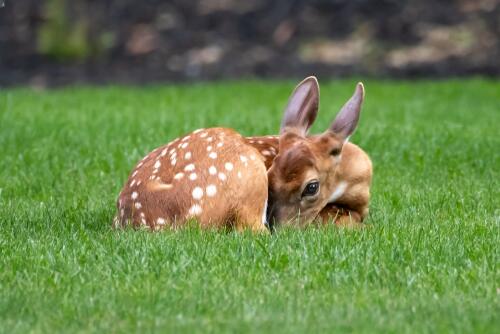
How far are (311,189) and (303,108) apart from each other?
76 centimetres

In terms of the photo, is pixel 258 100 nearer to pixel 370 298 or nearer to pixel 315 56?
pixel 315 56

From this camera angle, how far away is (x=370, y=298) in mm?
5809

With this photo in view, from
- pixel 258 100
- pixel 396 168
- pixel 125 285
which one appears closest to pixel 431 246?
pixel 125 285

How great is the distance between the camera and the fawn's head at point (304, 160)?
7492 millimetres

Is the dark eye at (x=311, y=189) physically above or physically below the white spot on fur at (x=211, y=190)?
below

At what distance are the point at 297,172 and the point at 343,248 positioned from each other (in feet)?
2.96

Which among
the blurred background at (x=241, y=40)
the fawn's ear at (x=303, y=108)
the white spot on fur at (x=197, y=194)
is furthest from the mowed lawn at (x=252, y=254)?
the blurred background at (x=241, y=40)

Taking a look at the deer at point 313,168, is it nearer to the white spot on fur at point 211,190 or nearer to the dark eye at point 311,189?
the dark eye at point 311,189

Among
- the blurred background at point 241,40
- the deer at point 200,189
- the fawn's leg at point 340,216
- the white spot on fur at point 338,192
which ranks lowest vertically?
the blurred background at point 241,40

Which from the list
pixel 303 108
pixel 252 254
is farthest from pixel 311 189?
pixel 252 254

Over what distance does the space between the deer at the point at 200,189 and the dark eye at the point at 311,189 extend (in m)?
0.34

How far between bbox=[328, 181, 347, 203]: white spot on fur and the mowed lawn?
0.27 m

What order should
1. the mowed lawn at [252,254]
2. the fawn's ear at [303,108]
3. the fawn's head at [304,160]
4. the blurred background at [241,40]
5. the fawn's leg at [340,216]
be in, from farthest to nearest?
the blurred background at [241,40] < the fawn's ear at [303,108] < the fawn's leg at [340,216] < the fawn's head at [304,160] < the mowed lawn at [252,254]

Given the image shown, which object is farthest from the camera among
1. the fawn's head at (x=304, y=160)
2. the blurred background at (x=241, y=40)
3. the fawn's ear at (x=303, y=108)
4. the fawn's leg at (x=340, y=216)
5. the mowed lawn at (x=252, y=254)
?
the blurred background at (x=241, y=40)
